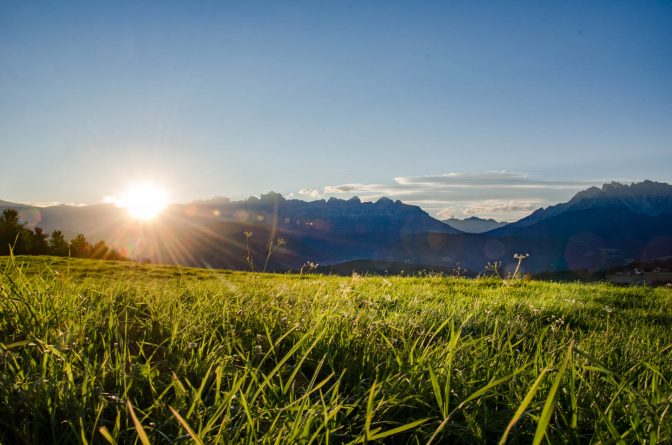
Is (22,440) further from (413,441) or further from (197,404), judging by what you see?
(413,441)

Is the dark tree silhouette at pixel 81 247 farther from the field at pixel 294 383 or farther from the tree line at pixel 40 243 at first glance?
the field at pixel 294 383

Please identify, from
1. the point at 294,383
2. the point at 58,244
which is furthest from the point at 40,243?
the point at 294,383

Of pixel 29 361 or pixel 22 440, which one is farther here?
pixel 29 361

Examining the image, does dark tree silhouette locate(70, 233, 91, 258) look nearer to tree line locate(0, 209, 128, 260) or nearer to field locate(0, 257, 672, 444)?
tree line locate(0, 209, 128, 260)

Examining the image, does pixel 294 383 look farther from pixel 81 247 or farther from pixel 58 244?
pixel 81 247

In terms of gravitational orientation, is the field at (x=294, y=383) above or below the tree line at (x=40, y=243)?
above

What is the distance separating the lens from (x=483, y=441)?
2229mm

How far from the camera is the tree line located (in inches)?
1793

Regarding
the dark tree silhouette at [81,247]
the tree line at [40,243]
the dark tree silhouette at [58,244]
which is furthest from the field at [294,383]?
the dark tree silhouette at [81,247]

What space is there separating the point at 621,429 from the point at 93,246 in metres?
75.6

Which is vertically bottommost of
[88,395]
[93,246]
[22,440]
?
[93,246]

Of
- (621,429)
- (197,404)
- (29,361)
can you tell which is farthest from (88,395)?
(621,429)

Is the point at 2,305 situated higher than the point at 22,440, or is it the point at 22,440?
the point at 2,305

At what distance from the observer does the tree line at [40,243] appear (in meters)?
45.5
